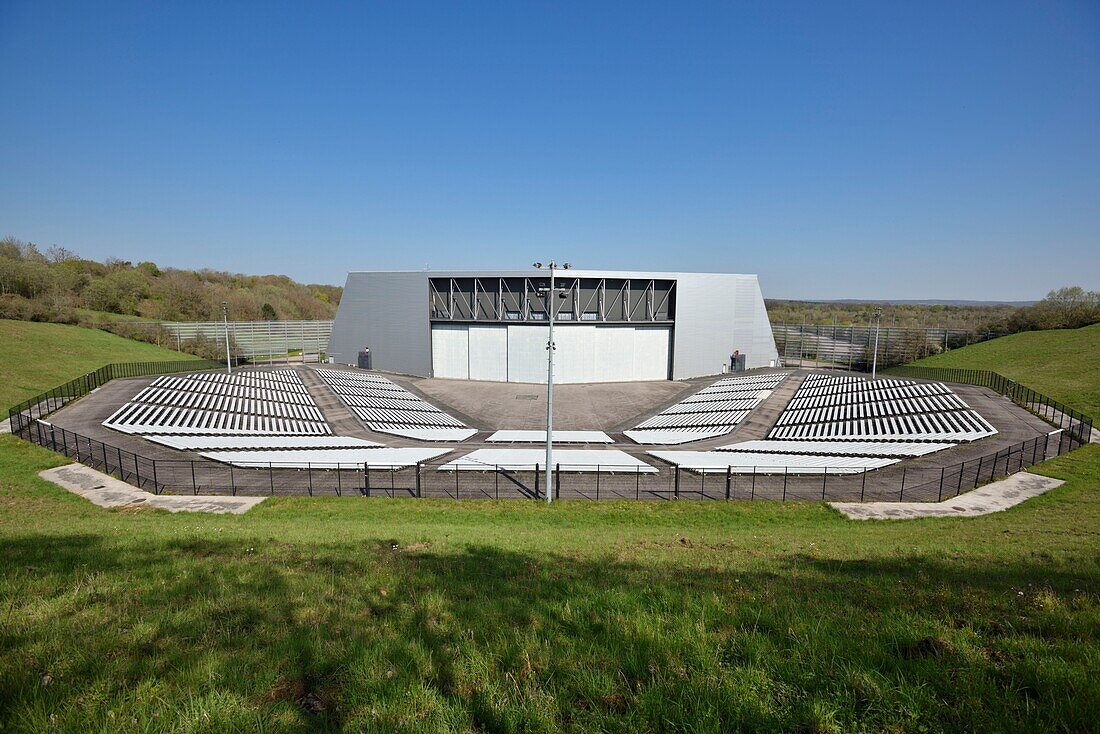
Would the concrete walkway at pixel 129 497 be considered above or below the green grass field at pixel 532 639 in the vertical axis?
below

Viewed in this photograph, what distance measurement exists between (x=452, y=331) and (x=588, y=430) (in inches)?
1043

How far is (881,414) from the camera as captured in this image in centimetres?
3206

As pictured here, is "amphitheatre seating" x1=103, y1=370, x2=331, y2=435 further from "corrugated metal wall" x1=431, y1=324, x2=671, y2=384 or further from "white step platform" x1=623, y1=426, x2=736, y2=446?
"white step platform" x1=623, y1=426, x2=736, y2=446

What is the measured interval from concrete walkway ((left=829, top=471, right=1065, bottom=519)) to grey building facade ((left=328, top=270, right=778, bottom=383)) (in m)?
36.0

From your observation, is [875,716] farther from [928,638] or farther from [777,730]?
[928,638]

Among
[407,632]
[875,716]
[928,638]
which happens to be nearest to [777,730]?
[875,716]

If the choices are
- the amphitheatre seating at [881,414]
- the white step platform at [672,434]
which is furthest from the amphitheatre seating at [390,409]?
the amphitheatre seating at [881,414]

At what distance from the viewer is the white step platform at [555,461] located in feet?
72.7

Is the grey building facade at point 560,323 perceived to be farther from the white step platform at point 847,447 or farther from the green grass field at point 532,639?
the green grass field at point 532,639

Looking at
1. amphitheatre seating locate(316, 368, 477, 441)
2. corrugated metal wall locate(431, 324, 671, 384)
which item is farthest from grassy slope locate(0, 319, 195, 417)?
corrugated metal wall locate(431, 324, 671, 384)

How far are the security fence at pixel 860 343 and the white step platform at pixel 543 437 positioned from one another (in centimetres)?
4859

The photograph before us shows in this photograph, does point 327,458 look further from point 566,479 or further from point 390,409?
point 390,409

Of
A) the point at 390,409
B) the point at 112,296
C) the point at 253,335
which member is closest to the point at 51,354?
the point at 253,335

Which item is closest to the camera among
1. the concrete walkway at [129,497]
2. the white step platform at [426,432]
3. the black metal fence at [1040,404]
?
the concrete walkway at [129,497]
